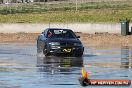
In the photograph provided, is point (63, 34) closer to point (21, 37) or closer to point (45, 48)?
point (45, 48)

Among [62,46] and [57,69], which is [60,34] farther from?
[57,69]

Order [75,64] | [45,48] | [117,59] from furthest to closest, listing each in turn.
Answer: [45,48]
[117,59]
[75,64]

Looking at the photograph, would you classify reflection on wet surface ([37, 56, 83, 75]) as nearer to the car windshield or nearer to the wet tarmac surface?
the wet tarmac surface

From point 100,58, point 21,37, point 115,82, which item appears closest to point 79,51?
point 100,58

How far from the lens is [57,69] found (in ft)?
74.1

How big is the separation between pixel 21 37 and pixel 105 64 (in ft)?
74.9

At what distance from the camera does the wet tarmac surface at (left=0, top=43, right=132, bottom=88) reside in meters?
17.9

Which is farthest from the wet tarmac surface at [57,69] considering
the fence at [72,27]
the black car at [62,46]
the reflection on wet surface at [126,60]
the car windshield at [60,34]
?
the fence at [72,27]

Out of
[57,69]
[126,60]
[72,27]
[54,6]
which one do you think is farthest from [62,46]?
[54,6]

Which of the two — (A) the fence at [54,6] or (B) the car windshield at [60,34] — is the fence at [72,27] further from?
(A) the fence at [54,6]

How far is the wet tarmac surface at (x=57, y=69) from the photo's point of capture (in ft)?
58.7

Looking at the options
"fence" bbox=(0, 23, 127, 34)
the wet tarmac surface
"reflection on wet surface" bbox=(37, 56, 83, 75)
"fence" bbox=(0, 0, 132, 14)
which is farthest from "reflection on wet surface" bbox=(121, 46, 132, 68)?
"fence" bbox=(0, 0, 132, 14)

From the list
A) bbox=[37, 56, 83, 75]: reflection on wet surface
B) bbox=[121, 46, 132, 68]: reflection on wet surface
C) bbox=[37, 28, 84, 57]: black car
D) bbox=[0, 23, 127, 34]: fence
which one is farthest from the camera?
bbox=[0, 23, 127, 34]: fence

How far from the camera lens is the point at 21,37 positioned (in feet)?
156
